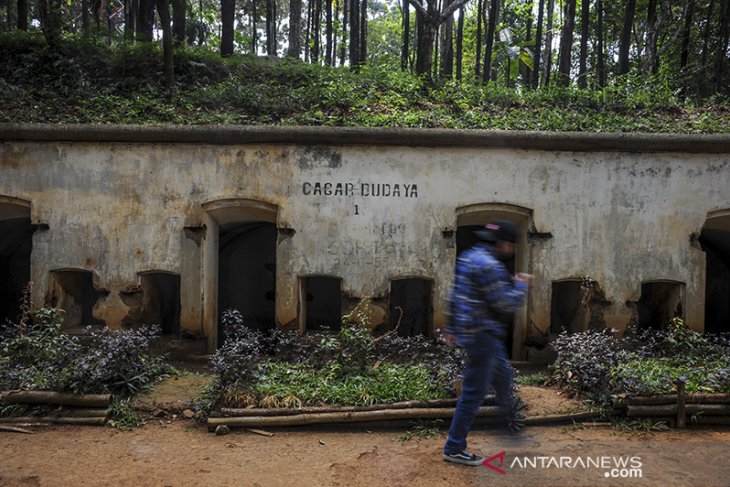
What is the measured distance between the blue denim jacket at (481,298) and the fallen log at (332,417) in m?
1.59

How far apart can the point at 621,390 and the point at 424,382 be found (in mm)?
2248

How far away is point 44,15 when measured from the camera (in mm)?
13414

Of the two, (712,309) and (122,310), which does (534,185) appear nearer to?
(712,309)

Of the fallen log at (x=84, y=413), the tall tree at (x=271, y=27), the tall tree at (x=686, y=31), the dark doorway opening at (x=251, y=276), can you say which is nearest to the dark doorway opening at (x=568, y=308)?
the dark doorway opening at (x=251, y=276)

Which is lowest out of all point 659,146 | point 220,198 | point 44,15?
point 220,198

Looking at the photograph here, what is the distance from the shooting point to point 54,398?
6.36 m

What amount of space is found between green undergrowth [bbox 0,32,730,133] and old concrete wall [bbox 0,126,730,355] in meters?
0.93

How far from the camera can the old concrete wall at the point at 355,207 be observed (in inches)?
371

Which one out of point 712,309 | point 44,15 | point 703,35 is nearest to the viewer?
point 712,309

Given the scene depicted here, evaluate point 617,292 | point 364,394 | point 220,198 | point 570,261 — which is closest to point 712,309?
point 617,292

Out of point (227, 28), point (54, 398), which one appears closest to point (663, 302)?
point (54, 398)

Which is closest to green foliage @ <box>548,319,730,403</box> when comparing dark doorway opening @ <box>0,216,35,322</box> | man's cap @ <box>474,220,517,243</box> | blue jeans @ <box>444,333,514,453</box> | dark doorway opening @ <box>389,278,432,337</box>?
blue jeans @ <box>444,333,514,453</box>

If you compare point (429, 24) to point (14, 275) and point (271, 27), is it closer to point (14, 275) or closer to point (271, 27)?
point (14, 275)

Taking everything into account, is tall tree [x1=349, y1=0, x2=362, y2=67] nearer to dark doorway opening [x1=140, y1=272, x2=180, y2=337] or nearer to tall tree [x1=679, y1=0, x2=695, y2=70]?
tall tree [x1=679, y1=0, x2=695, y2=70]
